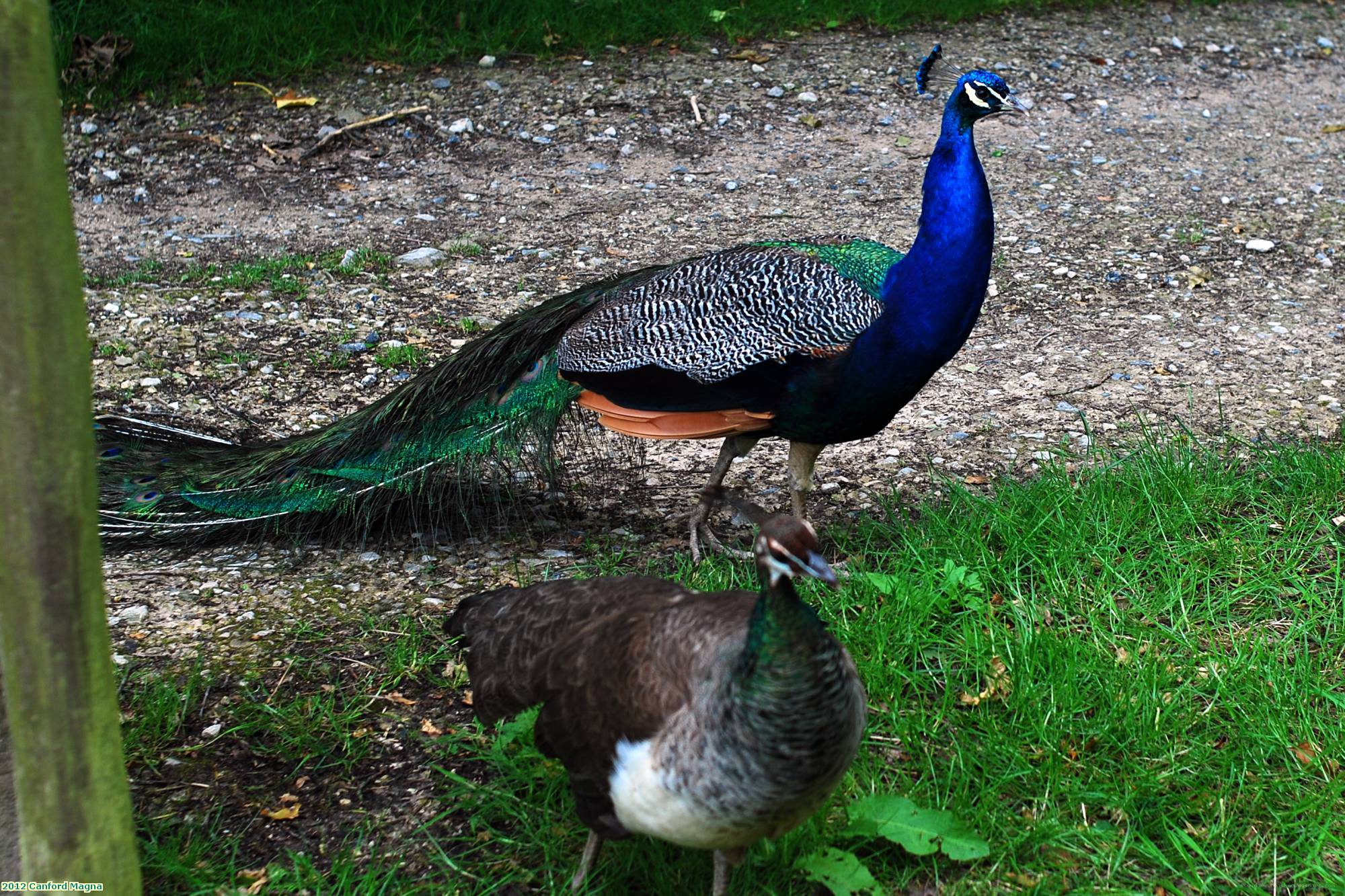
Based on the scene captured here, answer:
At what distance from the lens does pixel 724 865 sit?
2.62m

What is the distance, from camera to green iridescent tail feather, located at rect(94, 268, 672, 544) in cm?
416

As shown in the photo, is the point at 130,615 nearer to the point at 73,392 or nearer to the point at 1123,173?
the point at 73,392

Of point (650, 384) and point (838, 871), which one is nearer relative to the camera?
point (838, 871)

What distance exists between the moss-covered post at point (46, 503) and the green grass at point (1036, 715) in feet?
2.85

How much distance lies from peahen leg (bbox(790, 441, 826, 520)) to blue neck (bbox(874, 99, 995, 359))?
0.55 meters

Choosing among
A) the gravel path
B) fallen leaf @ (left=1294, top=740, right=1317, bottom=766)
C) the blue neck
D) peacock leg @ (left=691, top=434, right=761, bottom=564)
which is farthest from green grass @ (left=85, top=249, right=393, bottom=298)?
fallen leaf @ (left=1294, top=740, right=1317, bottom=766)

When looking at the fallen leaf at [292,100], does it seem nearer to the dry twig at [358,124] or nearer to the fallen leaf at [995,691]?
the dry twig at [358,124]

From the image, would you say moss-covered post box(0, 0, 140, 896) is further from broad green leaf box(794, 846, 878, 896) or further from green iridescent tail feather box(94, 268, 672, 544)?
green iridescent tail feather box(94, 268, 672, 544)

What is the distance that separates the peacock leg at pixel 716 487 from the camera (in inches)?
166

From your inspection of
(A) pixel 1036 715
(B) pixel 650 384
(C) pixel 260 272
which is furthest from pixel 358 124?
(A) pixel 1036 715

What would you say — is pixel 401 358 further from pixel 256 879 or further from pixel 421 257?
pixel 256 879

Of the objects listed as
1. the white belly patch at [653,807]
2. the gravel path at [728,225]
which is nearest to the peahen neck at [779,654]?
the white belly patch at [653,807]

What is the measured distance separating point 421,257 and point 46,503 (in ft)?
15.3

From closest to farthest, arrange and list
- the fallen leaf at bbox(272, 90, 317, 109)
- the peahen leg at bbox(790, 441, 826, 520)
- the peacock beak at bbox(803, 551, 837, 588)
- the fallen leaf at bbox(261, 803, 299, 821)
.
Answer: the peacock beak at bbox(803, 551, 837, 588) → the fallen leaf at bbox(261, 803, 299, 821) → the peahen leg at bbox(790, 441, 826, 520) → the fallen leaf at bbox(272, 90, 317, 109)
